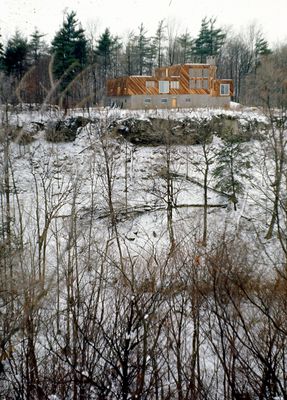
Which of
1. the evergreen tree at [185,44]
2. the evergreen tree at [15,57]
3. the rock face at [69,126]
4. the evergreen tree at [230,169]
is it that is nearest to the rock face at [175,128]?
the rock face at [69,126]

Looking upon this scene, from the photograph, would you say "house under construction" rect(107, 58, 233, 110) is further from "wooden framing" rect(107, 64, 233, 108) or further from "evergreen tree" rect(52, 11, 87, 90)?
"evergreen tree" rect(52, 11, 87, 90)

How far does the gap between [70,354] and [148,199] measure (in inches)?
526

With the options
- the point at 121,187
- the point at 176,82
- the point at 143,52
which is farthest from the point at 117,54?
the point at 121,187

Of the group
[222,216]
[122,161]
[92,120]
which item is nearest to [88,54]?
[92,120]

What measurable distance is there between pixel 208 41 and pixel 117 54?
385 inches

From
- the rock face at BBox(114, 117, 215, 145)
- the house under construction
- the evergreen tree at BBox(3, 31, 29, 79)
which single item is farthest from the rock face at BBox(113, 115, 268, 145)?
the evergreen tree at BBox(3, 31, 29, 79)

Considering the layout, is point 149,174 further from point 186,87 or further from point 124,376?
point 124,376

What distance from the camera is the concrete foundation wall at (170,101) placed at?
101 feet

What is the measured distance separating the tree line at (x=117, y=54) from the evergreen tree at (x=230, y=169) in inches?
495

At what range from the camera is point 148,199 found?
66.7 ft

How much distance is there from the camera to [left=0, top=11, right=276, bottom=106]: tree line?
2891 cm

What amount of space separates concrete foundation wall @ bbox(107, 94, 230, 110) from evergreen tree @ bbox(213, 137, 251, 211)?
1286 cm

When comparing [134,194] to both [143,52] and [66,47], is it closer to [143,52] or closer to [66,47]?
[66,47]

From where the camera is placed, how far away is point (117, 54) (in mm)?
40531
